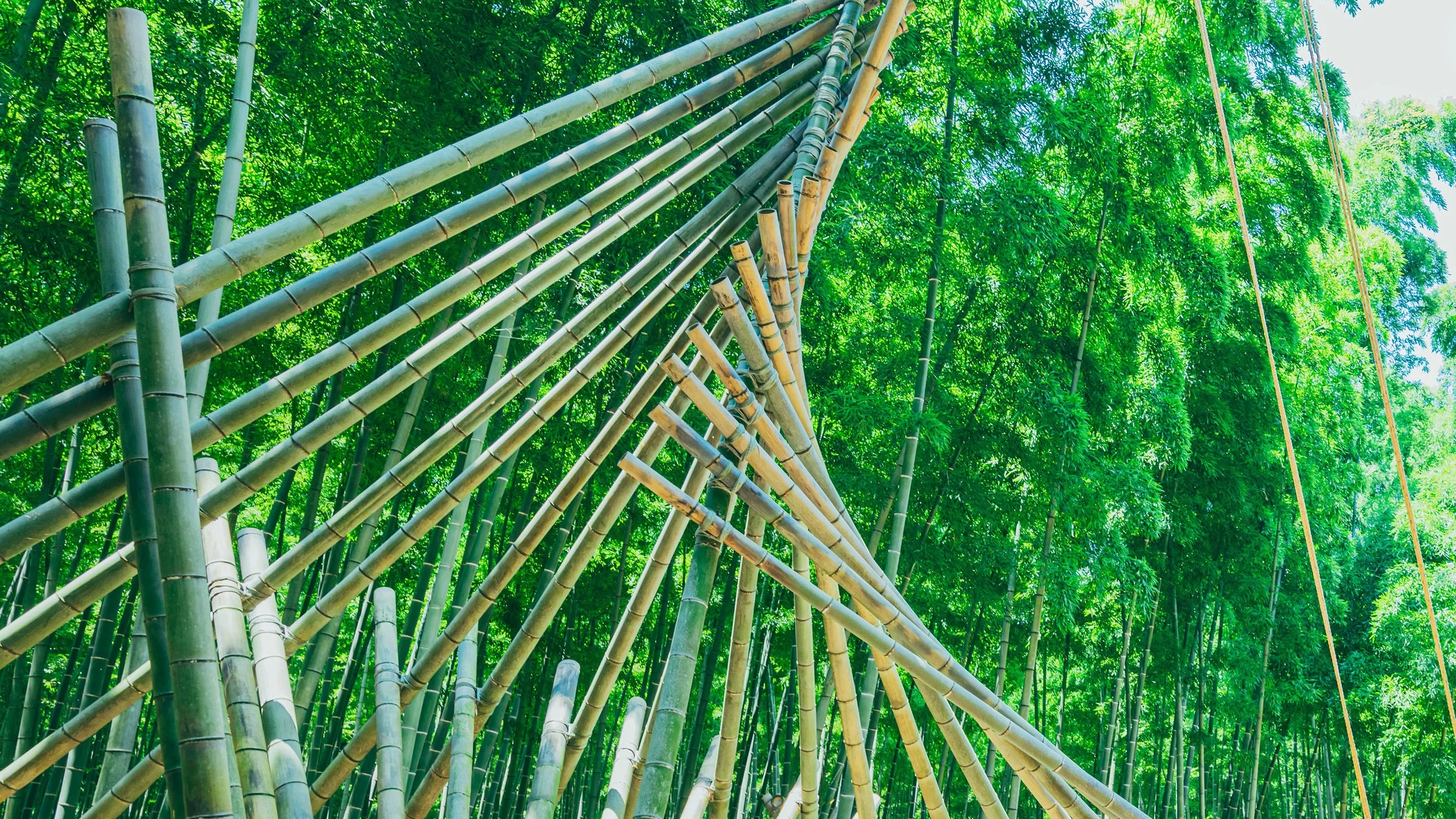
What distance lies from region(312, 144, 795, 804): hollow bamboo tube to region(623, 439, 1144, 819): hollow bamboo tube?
38 cm

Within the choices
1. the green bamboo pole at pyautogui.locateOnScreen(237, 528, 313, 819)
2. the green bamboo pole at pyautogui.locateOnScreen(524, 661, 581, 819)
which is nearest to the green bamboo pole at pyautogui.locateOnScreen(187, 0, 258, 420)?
the green bamboo pole at pyautogui.locateOnScreen(237, 528, 313, 819)

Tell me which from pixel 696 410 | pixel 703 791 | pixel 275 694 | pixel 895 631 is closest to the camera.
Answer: pixel 275 694

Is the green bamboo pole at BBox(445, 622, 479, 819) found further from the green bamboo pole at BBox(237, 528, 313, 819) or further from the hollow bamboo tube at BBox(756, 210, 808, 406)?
the hollow bamboo tube at BBox(756, 210, 808, 406)

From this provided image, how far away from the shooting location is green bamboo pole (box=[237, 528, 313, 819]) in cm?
187

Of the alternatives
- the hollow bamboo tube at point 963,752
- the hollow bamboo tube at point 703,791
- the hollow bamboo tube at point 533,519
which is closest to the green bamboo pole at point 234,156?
the hollow bamboo tube at point 533,519

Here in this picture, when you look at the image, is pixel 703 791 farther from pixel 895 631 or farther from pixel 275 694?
pixel 275 694

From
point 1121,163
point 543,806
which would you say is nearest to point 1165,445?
point 1121,163

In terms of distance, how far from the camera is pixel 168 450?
1.43m


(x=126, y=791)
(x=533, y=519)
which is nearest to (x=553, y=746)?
(x=533, y=519)

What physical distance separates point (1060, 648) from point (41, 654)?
8.28 metres

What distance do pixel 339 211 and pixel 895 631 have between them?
143 cm

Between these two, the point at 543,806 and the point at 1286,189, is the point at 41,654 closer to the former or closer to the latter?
the point at 543,806

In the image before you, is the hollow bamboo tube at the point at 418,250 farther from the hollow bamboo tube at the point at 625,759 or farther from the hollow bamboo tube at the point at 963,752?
the hollow bamboo tube at the point at 963,752

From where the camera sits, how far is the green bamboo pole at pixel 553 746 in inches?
83.5
